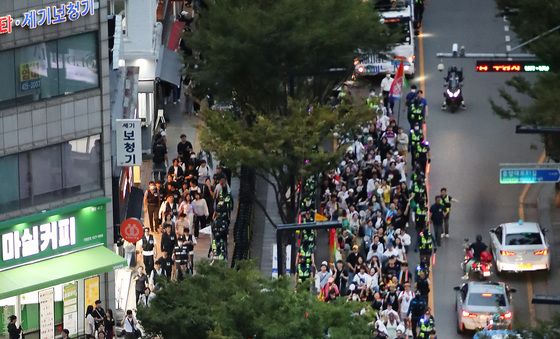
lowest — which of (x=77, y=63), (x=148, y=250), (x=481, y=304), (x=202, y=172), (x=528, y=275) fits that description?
(x=481, y=304)

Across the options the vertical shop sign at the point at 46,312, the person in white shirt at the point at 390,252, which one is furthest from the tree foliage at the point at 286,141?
the vertical shop sign at the point at 46,312

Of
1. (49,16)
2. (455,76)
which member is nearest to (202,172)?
(49,16)

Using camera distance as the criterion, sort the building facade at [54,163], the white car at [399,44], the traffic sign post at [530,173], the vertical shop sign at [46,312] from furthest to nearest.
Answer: the white car at [399,44] < the vertical shop sign at [46,312] < the building facade at [54,163] < the traffic sign post at [530,173]

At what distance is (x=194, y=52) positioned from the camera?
7244cm

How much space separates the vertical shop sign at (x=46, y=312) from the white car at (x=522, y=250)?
44.1 ft

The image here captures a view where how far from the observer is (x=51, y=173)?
55.7m

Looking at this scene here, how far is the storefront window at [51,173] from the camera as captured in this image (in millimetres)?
54375

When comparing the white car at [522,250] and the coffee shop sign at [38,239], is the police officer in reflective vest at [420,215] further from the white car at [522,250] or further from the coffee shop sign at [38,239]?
the coffee shop sign at [38,239]

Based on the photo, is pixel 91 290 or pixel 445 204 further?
pixel 445 204

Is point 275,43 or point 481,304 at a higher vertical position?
point 275,43

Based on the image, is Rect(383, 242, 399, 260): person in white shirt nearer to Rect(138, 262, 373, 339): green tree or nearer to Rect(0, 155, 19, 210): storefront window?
Rect(0, 155, 19, 210): storefront window

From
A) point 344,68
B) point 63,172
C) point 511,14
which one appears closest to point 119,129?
point 63,172

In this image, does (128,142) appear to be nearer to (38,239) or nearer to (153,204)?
(153,204)

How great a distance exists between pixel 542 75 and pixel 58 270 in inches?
687
